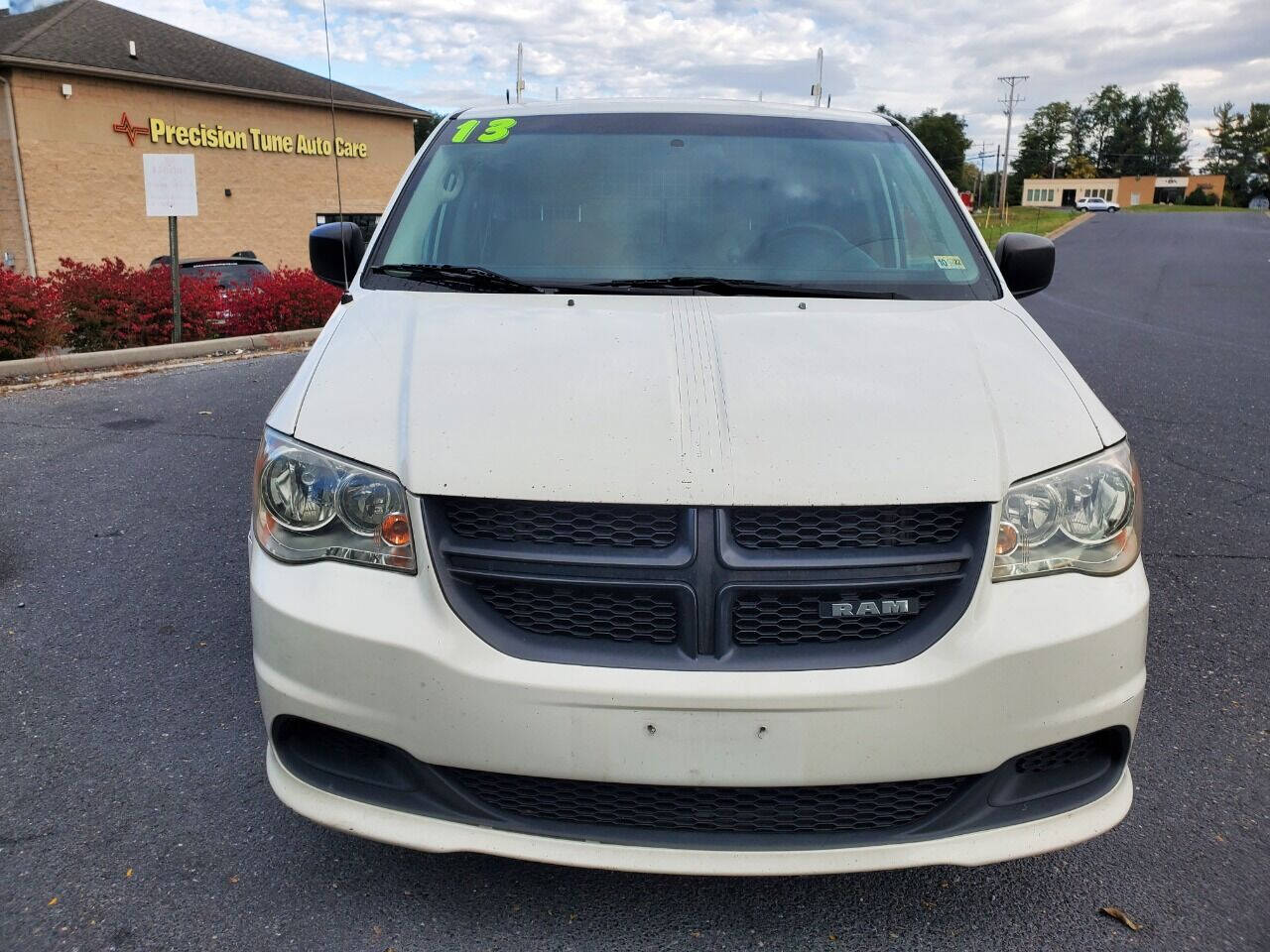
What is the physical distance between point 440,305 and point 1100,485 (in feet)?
5.69

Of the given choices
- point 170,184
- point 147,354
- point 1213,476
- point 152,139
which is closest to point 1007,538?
point 1213,476

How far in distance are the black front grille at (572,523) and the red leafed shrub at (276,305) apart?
11807 millimetres

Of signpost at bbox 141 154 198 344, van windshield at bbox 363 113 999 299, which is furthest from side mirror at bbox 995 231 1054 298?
signpost at bbox 141 154 198 344

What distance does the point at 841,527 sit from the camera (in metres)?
2.18

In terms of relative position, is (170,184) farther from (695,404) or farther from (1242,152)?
(1242,152)

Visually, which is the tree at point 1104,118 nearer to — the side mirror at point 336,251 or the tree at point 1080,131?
the tree at point 1080,131

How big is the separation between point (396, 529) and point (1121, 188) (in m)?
141

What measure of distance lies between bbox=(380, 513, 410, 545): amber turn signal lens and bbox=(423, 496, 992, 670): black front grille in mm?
61

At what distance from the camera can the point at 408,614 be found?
216 cm

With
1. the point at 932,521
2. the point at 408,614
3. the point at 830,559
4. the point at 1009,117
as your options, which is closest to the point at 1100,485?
the point at 932,521

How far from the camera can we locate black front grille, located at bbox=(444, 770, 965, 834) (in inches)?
85.4

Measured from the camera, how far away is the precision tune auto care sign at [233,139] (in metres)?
27.0

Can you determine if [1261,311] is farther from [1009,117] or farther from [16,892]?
[1009,117]

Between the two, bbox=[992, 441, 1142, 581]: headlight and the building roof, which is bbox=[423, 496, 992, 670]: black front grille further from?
the building roof
